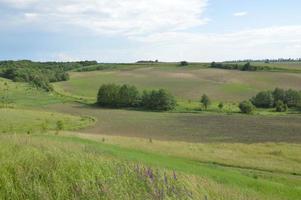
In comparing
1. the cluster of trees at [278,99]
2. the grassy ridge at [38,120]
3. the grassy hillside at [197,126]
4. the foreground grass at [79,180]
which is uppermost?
the foreground grass at [79,180]

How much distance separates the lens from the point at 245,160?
3181 centimetres

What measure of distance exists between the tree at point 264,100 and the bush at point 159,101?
20.2 m

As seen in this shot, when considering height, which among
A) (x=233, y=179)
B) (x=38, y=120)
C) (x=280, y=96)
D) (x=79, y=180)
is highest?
(x=79, y=180)

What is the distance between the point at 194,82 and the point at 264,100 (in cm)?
3649

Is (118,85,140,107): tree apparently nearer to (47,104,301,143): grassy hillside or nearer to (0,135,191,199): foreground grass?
(47,104,301,143): grassy hillside

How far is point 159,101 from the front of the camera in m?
93.2

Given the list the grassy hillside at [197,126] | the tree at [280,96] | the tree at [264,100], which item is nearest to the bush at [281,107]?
the tree at [264,100]

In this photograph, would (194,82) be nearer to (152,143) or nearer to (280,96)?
(280,96)

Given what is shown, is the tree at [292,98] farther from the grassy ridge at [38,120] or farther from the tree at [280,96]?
the grassy ridge at [38,120]

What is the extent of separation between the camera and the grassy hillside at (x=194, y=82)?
11094 centimetres

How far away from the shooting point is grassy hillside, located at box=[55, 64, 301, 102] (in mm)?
110938

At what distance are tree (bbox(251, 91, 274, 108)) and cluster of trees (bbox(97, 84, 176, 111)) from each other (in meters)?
20.1

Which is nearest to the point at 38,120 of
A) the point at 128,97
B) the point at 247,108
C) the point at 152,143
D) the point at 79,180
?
the point at 152,143

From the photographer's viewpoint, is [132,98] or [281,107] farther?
[132,98]
